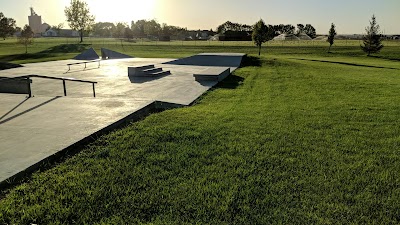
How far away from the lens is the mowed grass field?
11.2 ft

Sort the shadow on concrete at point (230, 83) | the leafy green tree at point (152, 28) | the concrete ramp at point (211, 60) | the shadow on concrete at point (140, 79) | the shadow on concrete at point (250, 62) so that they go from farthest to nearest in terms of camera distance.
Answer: the leafy green tree at point (152, 28) < the shadow on concrete at point (250, 62) < the concrete ramp at point (211, 60) < the shadow on concrete at point (140, 79) < the shadow on concrete at point (230, 83)

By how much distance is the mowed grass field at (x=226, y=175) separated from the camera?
3.40m

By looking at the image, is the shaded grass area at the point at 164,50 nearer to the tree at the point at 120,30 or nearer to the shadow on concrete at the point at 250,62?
the shadow on concrete at the point at 250,62

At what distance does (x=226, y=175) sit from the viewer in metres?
4.32

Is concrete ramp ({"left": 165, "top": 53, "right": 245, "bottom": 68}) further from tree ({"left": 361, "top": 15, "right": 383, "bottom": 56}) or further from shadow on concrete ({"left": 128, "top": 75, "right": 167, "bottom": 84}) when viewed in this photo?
tree ({"left": 361, "top": 15, "right": 383, "bottom": 56})

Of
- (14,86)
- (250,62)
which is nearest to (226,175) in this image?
(14,86)

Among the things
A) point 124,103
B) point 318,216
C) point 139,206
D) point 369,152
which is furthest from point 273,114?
point 139,206

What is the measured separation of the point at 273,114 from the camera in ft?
26.2

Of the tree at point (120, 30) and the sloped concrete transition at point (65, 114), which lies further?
the tree at point (120, 30)

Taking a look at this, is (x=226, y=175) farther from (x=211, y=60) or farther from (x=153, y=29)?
(x=153, y=29)

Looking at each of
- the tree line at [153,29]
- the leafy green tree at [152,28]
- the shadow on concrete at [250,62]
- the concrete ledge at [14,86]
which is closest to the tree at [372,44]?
the tree line at [153,29]

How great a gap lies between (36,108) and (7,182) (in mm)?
4346

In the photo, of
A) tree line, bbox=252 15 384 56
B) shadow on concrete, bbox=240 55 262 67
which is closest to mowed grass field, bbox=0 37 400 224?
shadow on concrete, bbox=240 55 262 67

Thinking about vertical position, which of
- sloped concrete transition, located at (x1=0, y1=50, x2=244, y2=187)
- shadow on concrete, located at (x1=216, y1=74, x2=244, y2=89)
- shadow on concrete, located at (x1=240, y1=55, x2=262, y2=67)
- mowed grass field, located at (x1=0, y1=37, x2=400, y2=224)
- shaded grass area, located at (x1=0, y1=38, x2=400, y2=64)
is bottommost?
mowed grass field, located at (x1=0, y1=37, x2=400, y2=224)
